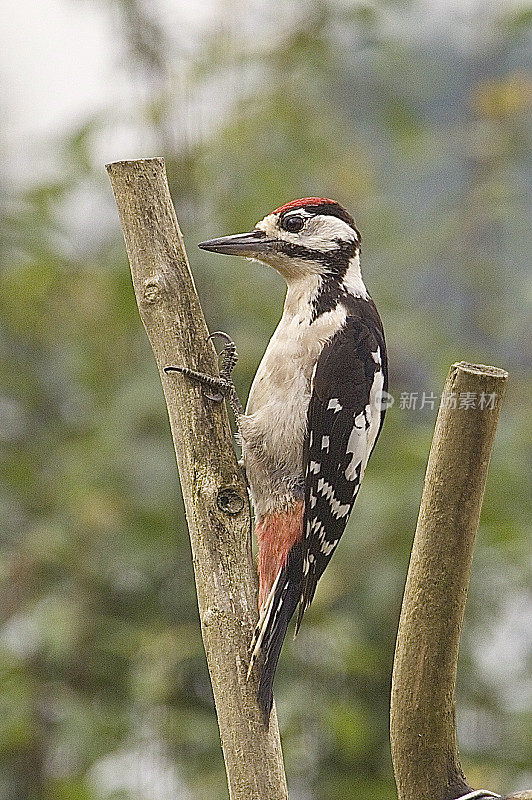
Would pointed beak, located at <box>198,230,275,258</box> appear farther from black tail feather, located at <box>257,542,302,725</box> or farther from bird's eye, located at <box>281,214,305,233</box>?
black tail feather, located at <box>257,542,302,725</box>

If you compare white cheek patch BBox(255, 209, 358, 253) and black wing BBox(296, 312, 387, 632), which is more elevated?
white cheek patch BBox(255, 209, 358, 253)

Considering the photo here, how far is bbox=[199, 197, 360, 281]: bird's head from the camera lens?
3.14ft

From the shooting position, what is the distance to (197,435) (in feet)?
3.07

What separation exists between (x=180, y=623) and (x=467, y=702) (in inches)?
23.3

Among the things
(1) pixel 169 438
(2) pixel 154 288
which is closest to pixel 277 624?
(2) pixel 154 288

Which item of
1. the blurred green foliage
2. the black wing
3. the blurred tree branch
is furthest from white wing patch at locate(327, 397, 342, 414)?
the blurred green foliage

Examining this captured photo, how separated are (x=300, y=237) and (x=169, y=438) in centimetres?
87

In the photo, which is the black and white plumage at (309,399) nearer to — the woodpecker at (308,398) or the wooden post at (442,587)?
the woodpecker at (308,398)

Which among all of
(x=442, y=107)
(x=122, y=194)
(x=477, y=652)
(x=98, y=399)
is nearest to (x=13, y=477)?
(x=98, y=399)

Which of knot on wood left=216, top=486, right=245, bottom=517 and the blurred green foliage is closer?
knot on wood left=216, top=486, right=245, bottom=517

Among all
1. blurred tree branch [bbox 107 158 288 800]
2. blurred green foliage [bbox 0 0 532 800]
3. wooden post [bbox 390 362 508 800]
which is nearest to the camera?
wooden post [bbox 390 362 508 800]

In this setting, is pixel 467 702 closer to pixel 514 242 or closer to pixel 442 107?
pixel 514 242

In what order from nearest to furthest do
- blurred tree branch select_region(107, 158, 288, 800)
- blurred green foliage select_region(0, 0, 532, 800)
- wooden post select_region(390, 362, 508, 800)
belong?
wooden post select_region(390, 362, 508, 800) → blurred tree branch select_region(107, 158, 288, 800) → blurred green foliage select_region(0, 0, 532, 800)

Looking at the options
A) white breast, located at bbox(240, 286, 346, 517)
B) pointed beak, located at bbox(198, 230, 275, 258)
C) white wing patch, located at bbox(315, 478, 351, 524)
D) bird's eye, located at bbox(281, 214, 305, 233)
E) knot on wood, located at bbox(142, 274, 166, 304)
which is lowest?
white wing patch, located at bbox(315, 478, 351, 524)
